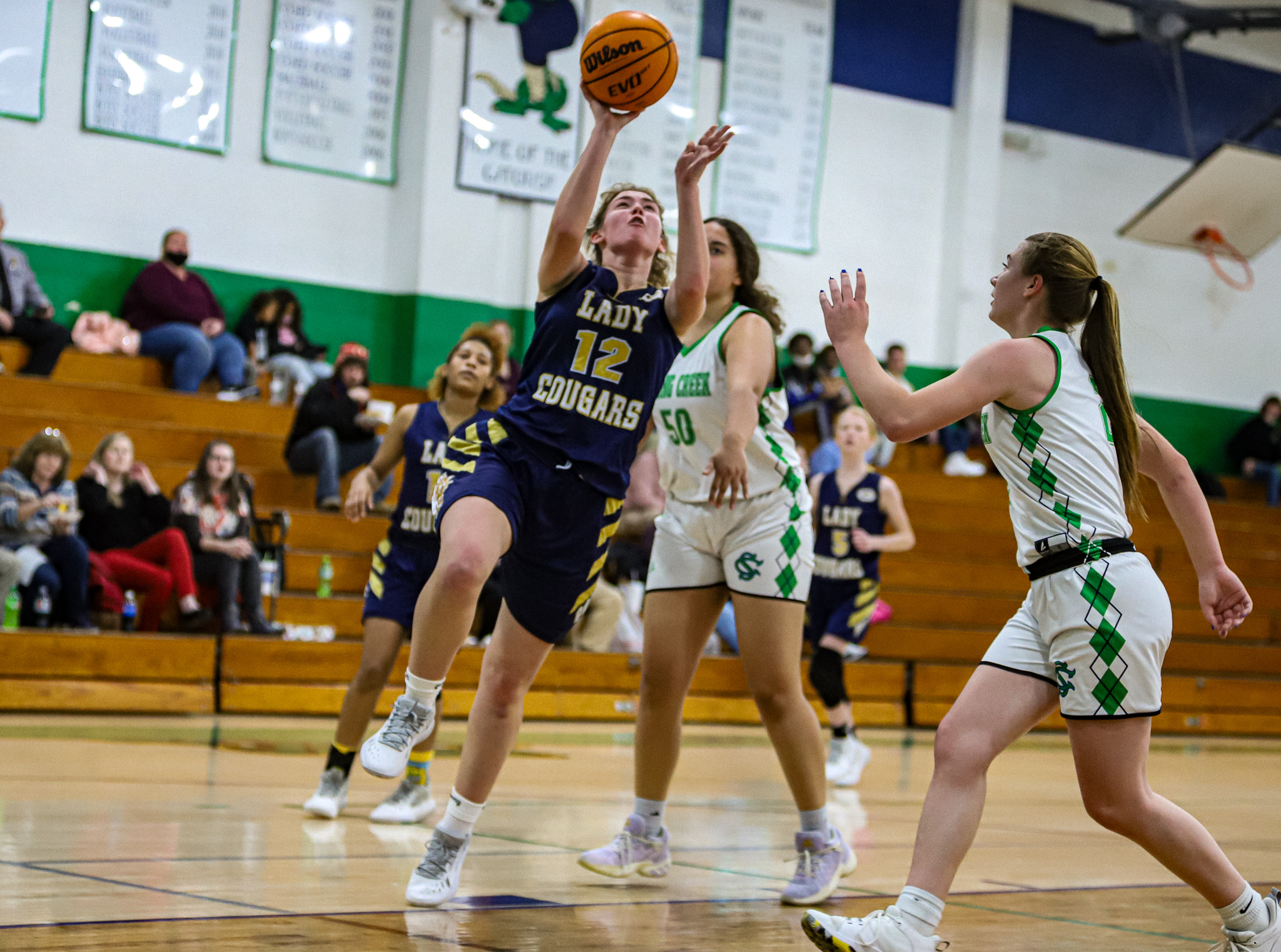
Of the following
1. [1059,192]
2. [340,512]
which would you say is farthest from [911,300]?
[340,512]

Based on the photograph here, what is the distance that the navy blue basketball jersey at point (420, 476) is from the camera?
4777 millimetres

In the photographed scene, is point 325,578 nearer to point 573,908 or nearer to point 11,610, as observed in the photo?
point 11,610

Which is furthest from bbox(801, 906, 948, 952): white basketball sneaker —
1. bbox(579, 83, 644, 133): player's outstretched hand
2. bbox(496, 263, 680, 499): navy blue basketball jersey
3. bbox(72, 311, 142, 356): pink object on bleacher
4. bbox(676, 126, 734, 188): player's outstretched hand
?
bbox(72, 311, 142, 356): pink object on bleacher

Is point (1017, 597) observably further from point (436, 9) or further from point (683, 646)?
point (683, 646)

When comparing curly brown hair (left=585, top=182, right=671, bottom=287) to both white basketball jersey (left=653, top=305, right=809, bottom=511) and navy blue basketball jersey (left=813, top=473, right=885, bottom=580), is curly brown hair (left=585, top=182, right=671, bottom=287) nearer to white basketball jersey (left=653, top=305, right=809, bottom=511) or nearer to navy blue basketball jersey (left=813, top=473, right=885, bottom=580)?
white basketball jersey (left=653, top=305, right=809, bottom=511)

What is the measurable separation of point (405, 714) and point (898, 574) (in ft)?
28.6

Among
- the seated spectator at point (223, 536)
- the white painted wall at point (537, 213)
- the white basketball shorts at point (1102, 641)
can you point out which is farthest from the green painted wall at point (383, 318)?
the white basketball shorts at point (1102, 641)

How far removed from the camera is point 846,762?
688cm

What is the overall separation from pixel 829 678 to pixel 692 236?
13.4 ft

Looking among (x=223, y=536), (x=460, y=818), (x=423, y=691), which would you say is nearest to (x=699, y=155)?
(x=423, y=691)

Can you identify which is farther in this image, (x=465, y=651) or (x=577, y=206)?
(x=465, y=651)

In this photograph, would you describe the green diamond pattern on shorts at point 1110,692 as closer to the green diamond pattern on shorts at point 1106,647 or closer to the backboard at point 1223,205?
the green diamond pattern on shorts at point 1106,647

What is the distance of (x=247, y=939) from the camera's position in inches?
105

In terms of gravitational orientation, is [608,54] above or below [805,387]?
above
